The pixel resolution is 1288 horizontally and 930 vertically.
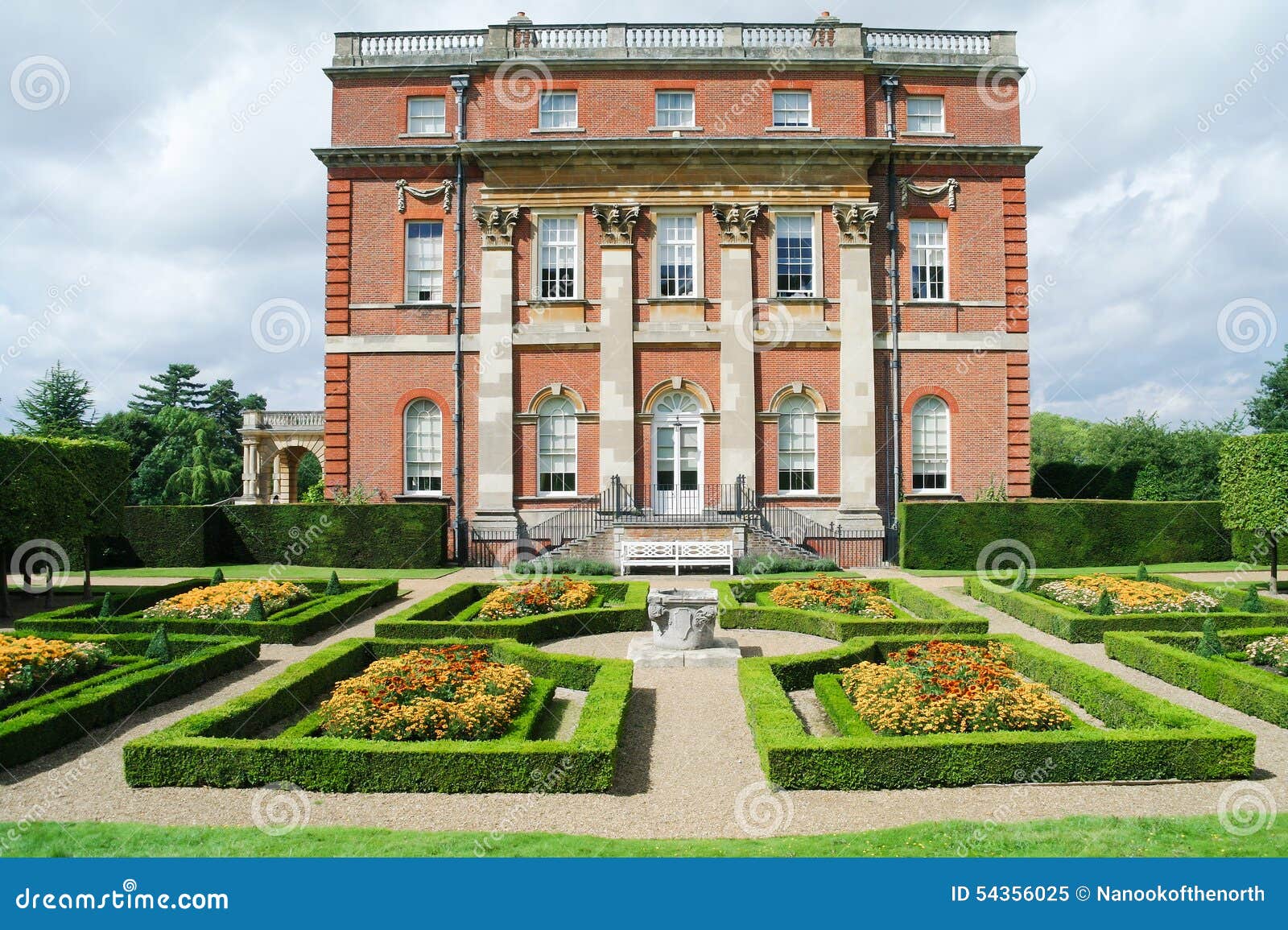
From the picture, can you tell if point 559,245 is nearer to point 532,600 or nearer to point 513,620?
point 532,600

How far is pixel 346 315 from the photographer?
77.1ft

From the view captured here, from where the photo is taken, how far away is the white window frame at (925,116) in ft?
78.2

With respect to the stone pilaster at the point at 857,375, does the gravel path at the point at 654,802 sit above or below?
below

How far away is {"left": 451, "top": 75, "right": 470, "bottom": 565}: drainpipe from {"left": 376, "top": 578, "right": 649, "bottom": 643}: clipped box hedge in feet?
22.1

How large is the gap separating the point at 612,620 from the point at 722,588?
3.37 m

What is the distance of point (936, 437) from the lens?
2353 centimetres

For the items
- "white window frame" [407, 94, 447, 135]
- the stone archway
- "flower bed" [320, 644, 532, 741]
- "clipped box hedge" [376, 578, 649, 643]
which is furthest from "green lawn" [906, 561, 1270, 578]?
the stone archway

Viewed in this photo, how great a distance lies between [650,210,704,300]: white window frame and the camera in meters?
23.0

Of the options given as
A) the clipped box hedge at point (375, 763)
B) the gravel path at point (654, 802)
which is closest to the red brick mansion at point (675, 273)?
the gravel path at point (654, 802)

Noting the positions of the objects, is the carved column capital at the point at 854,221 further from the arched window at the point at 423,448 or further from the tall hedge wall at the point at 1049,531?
the arched window at the point at 423,448

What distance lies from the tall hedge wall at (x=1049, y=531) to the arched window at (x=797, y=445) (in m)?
2.89

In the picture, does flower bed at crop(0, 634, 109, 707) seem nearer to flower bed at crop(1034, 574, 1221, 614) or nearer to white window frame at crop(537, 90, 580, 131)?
flower bed at crop(1034, 574, 1221, 614)

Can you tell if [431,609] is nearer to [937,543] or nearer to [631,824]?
[631,824]

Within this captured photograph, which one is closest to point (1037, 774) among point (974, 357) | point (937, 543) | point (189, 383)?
point (937, 543)
